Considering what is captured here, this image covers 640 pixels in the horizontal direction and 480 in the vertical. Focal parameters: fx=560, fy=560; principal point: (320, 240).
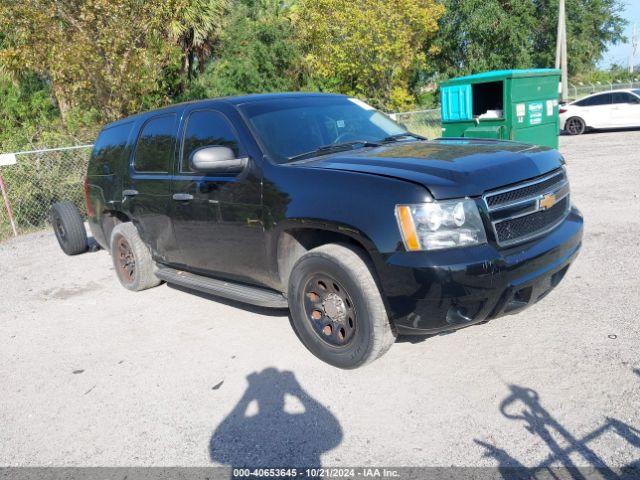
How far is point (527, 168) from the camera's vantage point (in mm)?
3662

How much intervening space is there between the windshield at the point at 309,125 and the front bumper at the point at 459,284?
1373mm

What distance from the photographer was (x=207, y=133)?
4.70m

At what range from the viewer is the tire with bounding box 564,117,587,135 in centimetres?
1945

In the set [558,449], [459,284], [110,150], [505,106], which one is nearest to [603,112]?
[505,106]

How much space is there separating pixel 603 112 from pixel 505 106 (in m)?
10.0

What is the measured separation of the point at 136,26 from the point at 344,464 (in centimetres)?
1230

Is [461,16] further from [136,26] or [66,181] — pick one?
[66,181]

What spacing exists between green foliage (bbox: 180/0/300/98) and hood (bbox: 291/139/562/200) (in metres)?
19.1

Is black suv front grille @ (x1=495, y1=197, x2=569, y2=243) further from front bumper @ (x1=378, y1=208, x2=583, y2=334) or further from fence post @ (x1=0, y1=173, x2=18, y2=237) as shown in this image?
fence post @ (x1=0, y1=173, x2=18, y2=237)

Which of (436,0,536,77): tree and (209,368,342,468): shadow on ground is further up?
(436,0,536,77): tree

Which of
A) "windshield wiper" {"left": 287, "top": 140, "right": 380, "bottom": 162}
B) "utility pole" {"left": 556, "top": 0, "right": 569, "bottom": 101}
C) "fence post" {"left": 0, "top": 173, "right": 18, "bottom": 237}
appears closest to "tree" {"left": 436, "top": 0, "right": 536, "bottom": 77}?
"utility pole" {"left": 556, "top": 0, "right": 569, "bottom": 101}

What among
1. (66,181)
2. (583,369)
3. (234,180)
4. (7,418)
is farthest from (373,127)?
(66,181)

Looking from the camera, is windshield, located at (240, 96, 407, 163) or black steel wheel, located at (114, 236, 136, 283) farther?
black steel wheel, located at (114, 236, 136, 283)

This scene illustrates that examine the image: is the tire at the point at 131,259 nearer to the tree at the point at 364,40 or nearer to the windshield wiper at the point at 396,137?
the windshield wiper at the point at 396,137
